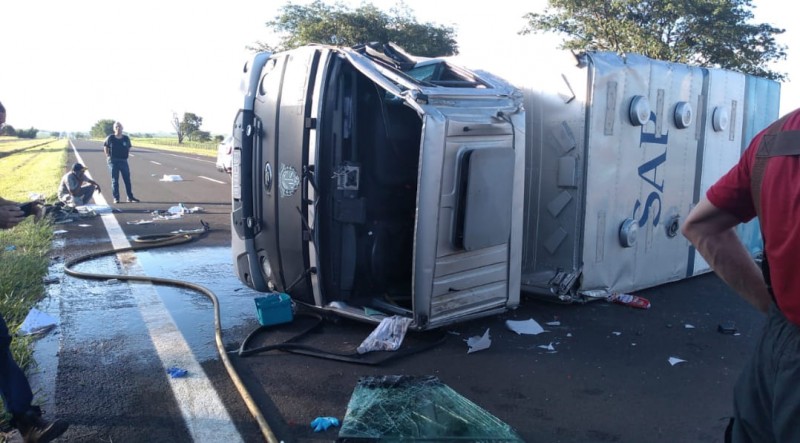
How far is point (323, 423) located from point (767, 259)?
103 inches

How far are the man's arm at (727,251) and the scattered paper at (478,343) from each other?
3.10 meters

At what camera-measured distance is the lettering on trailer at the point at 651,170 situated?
6371 mm

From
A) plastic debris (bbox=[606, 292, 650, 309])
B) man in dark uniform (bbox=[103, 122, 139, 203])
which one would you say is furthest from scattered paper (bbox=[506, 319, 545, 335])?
man in dark uniform (bbox=[103, 122, 139, 203])

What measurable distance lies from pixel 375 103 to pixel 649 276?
3745mm

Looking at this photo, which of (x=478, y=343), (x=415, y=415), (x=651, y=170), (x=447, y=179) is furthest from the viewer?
(x=651, y=170)

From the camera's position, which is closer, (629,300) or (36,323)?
(36,323)

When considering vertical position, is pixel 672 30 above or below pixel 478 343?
above

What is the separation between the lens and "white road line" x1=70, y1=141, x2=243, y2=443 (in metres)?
3.53

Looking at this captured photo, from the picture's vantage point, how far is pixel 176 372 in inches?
170

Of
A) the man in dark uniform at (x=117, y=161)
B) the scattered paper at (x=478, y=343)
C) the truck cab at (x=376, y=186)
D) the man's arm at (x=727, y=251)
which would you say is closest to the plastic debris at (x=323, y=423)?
the truck cab at (x=376, y=186)

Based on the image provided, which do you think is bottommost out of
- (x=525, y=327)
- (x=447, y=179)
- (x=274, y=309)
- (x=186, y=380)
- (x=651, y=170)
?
(x=186, y=380)

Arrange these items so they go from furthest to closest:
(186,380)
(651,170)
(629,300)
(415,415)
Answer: (651,170) < (629,300) < (186,380) < (415,415)

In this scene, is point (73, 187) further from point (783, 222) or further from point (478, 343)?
point (783, 222)

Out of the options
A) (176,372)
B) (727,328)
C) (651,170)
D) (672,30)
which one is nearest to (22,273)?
(176,372)
